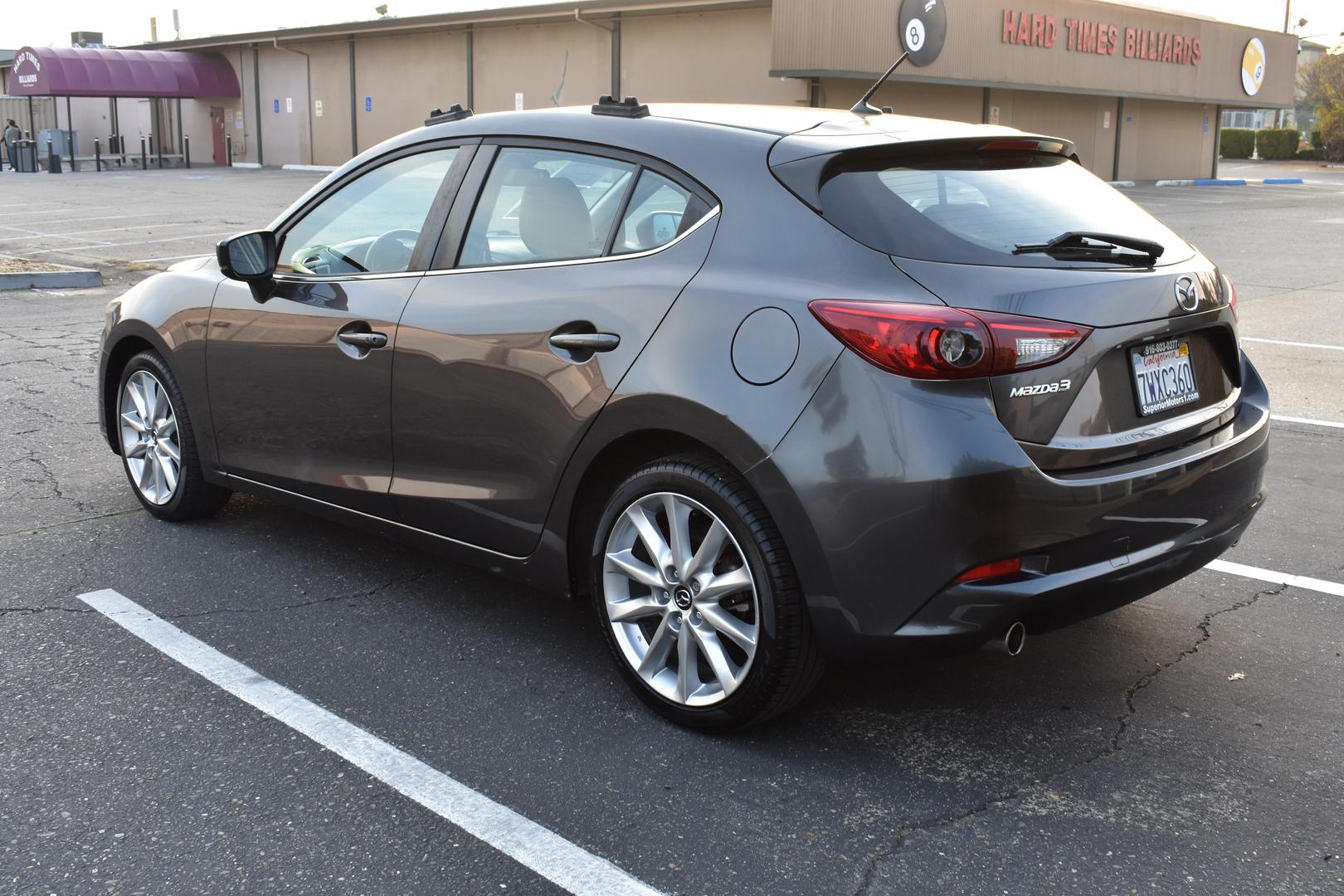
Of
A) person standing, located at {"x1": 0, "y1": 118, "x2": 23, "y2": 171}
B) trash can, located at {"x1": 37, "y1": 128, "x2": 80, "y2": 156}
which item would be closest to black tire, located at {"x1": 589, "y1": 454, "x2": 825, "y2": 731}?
trash can, located at {"x1": 37, "y1": 128, "x2": 80, "y2": 156}

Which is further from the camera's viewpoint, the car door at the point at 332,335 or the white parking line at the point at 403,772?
the car door at the point at 332,335

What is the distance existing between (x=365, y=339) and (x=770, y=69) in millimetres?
26254

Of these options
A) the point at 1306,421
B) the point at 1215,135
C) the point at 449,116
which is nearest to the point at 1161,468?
the point at 449,116

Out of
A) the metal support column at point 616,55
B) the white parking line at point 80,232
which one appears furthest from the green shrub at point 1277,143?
the white parking line at point 80,232

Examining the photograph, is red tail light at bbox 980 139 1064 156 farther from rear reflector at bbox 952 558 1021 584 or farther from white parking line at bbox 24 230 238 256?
white parking line at bbox 24 230 238 256

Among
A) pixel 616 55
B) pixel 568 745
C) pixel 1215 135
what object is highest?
pixel 616 55

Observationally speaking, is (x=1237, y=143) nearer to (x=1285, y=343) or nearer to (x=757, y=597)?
(x=1285, y=343)

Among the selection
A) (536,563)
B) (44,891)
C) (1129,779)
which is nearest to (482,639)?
(536,563)

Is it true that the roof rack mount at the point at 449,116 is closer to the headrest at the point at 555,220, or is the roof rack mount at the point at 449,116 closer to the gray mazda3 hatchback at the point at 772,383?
the gray mazda3 hatchback at the point at 772,383

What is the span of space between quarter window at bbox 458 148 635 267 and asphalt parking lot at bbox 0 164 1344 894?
1.25 meters

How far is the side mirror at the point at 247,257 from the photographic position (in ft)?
14.7

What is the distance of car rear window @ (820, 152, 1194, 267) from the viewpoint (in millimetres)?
3219

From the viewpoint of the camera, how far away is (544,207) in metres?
3.87

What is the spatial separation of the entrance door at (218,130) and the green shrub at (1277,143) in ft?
167
